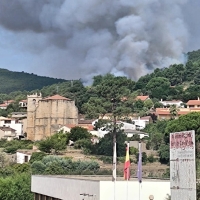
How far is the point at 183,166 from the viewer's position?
12602mm

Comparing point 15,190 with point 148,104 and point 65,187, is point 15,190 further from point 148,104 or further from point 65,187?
point 148,104

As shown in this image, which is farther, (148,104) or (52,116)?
(148,104)

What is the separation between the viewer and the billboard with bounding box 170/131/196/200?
1226cm

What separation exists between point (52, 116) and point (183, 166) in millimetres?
87798

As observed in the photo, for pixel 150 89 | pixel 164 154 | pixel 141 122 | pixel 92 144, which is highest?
pixel 150 89

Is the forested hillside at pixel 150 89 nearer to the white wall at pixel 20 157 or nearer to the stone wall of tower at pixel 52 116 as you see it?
the stone wall of tower at pixel 52 116

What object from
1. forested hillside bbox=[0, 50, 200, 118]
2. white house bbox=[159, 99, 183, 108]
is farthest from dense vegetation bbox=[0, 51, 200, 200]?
white house bbox=[159, 99, 183, 108]

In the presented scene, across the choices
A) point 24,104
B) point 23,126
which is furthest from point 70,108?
point 24,104

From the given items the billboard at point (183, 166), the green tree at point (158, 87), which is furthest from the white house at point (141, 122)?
the billboard at point (183, 166)

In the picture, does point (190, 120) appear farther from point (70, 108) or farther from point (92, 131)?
point (70, 108)

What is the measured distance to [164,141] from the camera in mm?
76125

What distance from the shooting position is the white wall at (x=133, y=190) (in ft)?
77.5

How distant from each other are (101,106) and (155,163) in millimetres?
11465

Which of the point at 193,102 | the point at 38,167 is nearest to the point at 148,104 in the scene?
the point at 193,102
